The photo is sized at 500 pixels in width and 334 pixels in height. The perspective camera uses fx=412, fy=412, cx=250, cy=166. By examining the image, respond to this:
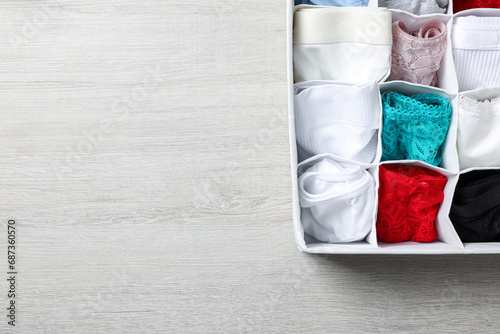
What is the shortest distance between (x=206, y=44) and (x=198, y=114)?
19cm

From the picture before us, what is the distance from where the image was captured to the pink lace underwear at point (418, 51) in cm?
94

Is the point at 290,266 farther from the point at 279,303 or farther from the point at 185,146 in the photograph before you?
the point at 185,146

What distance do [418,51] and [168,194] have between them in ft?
2.32

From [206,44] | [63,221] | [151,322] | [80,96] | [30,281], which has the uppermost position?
[206,44]

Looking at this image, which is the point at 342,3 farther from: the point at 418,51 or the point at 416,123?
the point at 416,123

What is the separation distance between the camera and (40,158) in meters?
1.11

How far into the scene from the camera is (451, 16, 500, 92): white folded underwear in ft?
3.10

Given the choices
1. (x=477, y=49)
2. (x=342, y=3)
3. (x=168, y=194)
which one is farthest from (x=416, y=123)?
(x=168, y=194)

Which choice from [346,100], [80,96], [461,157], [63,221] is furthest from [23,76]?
[461,157]

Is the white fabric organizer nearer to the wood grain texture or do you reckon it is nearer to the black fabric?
the black fabric

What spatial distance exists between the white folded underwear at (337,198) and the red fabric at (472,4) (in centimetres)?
50

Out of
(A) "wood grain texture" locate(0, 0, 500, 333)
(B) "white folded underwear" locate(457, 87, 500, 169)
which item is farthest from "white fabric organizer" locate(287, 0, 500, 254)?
(A) "wood grain texture" locate(0, 0, 500, 333)

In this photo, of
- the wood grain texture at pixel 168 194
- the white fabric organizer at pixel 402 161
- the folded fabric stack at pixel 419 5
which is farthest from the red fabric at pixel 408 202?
the folded fabric stack at pixel 419 5

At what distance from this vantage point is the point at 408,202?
3.10 feet
